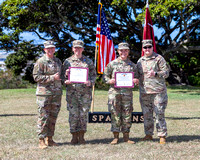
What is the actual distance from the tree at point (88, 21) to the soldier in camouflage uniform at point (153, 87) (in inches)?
414

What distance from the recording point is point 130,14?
904 inches

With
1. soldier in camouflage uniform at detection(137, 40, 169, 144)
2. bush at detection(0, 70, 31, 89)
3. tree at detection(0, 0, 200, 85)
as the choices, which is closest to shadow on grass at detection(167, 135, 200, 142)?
soldier in camouflage uniform at detection(137, 40, 169, 144)


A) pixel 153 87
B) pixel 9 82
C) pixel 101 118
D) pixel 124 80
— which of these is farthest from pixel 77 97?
pixel 9 82

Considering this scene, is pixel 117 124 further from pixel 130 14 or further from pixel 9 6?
pixel 130 14

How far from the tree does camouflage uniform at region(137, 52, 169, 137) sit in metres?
10.5

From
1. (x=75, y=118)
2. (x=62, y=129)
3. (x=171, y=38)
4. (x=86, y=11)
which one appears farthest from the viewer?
(x=171, y=38)

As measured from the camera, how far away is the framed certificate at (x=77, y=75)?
213 inches

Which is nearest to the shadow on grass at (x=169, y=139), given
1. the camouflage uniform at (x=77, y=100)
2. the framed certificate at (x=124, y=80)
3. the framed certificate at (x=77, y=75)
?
the camouflage uniform at (x=77, y=100)

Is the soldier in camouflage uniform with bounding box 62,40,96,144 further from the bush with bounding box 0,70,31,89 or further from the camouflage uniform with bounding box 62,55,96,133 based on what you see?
the bush with bounding box 0,70,31,89

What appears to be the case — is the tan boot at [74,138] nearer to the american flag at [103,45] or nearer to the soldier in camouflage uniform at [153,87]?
the soldier in camouflage uniform at [153,87]

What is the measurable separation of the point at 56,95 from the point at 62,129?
2.21 m

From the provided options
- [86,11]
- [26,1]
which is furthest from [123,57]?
[86,11]

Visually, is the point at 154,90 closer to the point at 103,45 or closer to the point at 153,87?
the point at 153,87

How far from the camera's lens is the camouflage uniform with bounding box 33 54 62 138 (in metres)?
5.18
